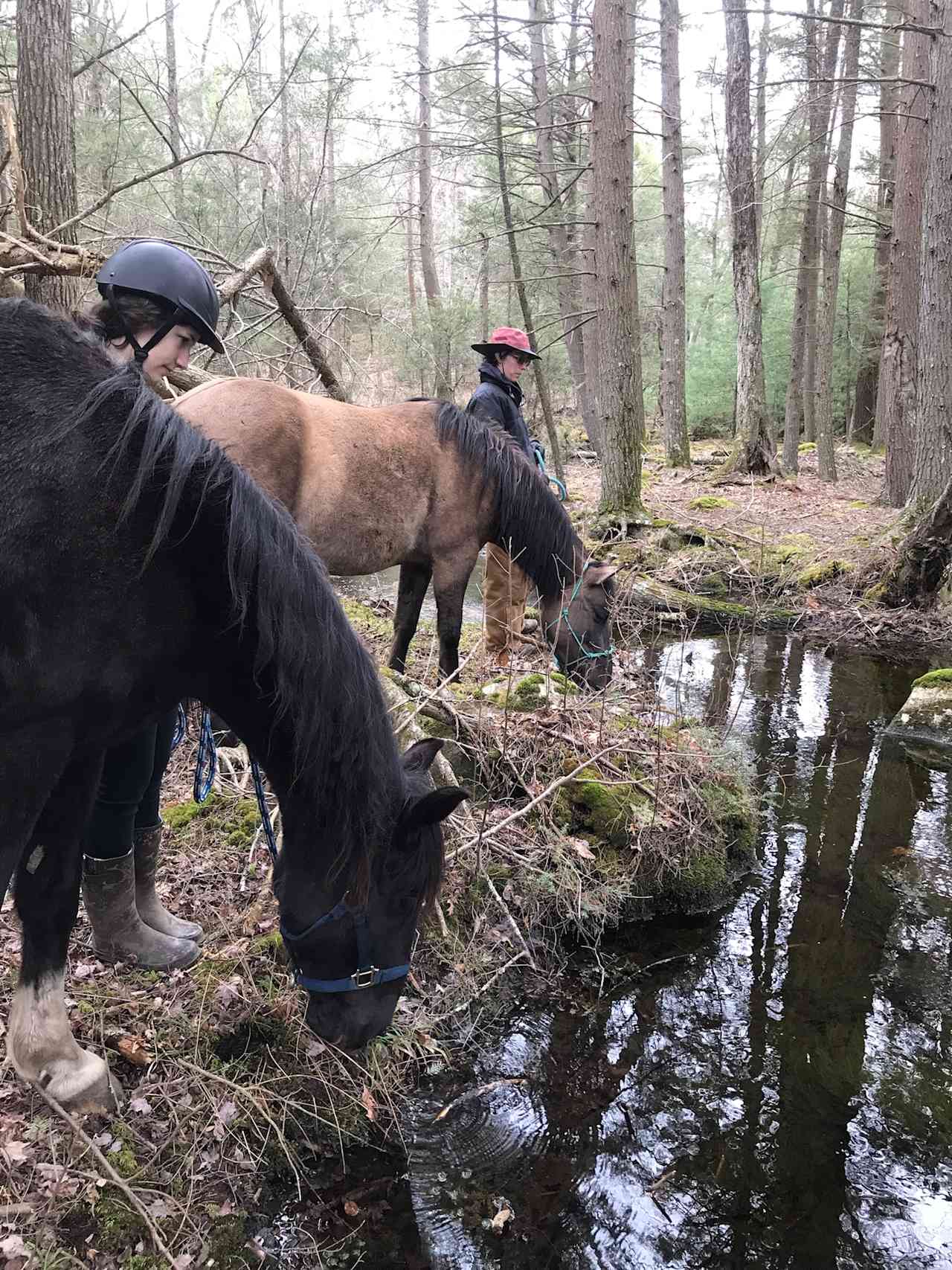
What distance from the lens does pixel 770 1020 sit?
3.13 meters

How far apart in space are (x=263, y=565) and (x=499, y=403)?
4.69 metres

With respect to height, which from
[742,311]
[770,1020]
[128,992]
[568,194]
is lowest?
[770,1020]

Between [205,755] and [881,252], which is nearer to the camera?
[205,755]

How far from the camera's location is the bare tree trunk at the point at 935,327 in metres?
7.75

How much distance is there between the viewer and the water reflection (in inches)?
89.4

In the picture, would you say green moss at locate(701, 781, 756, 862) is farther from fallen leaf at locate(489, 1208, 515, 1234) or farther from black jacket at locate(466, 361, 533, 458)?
black jacket at locate(466, 361, 533, 458)

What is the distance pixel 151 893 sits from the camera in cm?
285

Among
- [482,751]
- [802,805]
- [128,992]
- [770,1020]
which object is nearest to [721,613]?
[802,805]

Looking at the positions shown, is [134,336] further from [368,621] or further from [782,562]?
[782,562]

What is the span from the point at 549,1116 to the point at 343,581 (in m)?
7.85

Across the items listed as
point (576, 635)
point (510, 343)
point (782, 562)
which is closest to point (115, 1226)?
point (576, 635)

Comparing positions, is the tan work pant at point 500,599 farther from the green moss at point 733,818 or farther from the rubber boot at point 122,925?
the rubber boot at point 122,925

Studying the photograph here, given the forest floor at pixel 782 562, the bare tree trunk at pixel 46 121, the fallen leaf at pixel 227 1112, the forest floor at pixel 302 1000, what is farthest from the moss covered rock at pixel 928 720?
the bare tree trunk at pixel 46 121

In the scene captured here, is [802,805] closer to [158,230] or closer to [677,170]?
[158,230]
